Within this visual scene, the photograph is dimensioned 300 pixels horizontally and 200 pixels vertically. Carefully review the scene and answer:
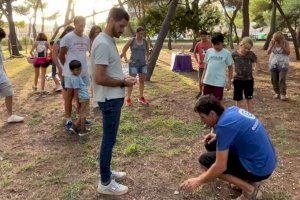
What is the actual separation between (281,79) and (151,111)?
302 cm

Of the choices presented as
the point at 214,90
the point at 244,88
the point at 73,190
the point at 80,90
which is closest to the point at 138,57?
the point at 214,90

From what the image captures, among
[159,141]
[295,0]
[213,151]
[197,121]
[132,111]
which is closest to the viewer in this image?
[213,151]

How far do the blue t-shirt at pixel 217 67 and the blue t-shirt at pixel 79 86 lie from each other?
2082 millimetres

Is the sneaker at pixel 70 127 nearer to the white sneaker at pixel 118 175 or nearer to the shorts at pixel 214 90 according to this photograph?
the white sneaker at pixel 118 175

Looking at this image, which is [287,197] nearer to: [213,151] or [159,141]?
[213,151]

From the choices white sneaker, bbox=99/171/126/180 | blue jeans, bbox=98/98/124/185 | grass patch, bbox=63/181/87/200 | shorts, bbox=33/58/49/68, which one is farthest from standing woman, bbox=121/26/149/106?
blue jeans, bbox=98/98/124/185

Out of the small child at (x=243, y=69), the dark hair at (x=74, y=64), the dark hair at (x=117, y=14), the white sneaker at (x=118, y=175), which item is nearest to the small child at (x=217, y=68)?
the small child at (x=243, y=69)

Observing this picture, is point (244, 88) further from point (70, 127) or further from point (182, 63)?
point (182, 63)

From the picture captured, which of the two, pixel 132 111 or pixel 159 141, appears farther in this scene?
pixel 132 111

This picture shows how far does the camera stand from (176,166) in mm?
4953

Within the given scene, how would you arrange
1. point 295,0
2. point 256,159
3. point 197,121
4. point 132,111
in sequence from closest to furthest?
point 256,159
point 197,121
point 132,111
point 295,0

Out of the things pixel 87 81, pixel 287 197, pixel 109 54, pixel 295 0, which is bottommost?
pixel 287 197

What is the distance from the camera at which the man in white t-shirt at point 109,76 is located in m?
3.56

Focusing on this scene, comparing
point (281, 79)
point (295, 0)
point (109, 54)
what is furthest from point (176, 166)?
point (295, 0)
